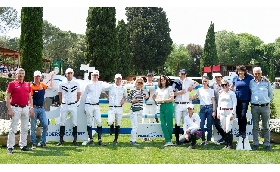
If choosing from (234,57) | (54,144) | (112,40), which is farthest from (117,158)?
(234,57)

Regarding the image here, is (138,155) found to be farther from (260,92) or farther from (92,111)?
(260,92)

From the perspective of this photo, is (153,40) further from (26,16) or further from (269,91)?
(269,91)

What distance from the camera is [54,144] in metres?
9.80

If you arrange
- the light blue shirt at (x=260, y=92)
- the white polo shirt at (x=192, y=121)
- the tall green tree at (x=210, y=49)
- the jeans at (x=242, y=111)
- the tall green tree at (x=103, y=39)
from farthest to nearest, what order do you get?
1. the tall green tree at (x=210, y=49)
2. the tall green tree at (x=103, y=39)
3. the white polo shirt at (x=192, y=121)
4. the jeans at (x=242, y=111)
5. the light blue shirt at (x=260, y=92)

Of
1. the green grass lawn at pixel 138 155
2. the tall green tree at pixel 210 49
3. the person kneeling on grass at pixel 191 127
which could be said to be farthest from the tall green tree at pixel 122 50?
the green grass lawn at pixel 138 155

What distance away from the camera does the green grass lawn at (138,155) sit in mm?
7480

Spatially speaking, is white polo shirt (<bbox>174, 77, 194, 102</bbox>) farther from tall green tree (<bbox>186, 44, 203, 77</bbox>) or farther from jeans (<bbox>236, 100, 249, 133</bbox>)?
tall green tree (<bbox>186, 44, 203, 77</bbox>)

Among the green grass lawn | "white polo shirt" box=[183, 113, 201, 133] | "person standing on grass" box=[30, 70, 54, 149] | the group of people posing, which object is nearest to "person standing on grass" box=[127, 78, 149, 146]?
the group of people posing

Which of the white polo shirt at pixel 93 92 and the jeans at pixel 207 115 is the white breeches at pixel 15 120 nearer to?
the white polo shirt at pixel 93 92

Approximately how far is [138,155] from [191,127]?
171cm

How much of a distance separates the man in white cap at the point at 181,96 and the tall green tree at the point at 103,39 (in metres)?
24.5

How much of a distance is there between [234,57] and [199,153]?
73932 mm

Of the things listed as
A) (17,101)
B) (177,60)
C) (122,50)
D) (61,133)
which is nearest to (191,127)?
(61,133)

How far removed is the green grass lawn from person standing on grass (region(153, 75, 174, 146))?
424 mm
